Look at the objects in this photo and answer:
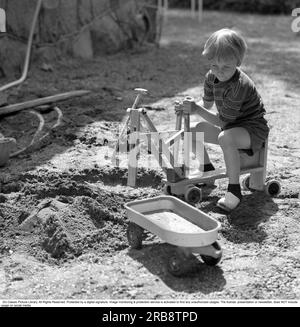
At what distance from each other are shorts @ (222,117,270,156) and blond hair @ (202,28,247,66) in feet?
1.23

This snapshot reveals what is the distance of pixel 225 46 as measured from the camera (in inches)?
132

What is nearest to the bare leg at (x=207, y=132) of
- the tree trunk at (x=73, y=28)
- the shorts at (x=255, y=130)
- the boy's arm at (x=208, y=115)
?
the boy's arm at (x=208, y=115)

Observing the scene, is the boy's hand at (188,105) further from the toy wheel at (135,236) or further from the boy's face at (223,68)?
the toy wheel at (135,236)

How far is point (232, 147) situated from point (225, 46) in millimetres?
529

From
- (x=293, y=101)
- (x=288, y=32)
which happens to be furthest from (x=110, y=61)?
(x=288, y=32)

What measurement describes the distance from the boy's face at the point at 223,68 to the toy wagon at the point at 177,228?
73 cm

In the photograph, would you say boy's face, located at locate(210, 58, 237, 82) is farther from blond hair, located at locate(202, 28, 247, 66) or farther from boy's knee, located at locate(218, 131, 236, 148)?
boy's knee, located at locate(218, 131, 236, 148)

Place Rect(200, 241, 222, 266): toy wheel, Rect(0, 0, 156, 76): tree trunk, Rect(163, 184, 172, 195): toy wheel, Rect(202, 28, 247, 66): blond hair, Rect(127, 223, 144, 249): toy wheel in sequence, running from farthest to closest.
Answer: Rect(0, 0, 156, 76): tree trunk → Rect(163, 184, 172, 195): toy wheel → Rect(202, 28, 247, 66): blond hair → Rect(127, 223, 144, 249): toy wheel → Rect(200, 241, 222, 266): toy wheel

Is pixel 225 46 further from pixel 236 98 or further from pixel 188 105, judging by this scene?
pixel 188 105

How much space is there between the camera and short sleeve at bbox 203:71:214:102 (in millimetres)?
3674

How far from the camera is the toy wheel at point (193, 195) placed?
11.8 feet

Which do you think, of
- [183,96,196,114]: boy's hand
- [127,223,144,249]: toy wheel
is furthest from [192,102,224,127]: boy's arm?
[127,223,144,249]: toy wheel

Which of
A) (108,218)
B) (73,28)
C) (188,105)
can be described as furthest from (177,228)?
(73,28)

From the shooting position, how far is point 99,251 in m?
3.05
